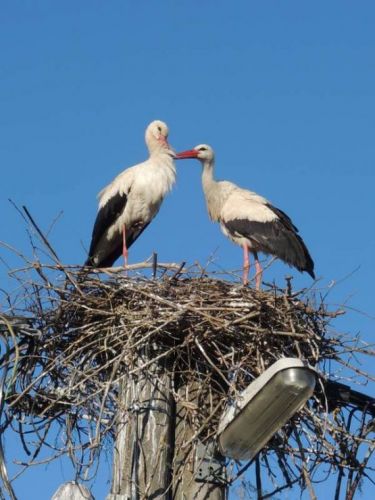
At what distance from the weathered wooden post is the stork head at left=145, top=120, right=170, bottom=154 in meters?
5.61

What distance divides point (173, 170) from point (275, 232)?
1133 mm

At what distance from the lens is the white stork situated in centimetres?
942

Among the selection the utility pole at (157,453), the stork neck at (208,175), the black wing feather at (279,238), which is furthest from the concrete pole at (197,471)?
the stork neck at (208,175)

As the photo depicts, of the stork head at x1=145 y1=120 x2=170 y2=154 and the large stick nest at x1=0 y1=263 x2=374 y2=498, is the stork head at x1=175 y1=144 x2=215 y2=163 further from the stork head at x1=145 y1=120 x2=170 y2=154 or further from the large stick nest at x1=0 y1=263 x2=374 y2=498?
the large stick nest at x1=0 y1=263 x2=374 y2=498

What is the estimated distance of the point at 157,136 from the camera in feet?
33.5

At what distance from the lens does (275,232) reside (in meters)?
9.59

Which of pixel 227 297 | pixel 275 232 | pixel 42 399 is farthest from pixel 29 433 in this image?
pixel 275 232

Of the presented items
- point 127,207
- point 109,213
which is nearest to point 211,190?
point 127,207

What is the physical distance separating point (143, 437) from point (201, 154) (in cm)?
649

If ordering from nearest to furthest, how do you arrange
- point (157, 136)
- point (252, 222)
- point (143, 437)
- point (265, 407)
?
point (265, 407) < point (143, 437) < point (252, 222) < point (157, 136)

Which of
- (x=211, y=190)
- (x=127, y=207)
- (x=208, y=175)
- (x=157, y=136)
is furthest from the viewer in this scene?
(x=208, y=175)

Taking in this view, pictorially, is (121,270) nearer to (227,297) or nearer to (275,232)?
(227,297)

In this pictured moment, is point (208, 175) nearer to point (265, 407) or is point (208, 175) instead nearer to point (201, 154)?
point (201, 154)

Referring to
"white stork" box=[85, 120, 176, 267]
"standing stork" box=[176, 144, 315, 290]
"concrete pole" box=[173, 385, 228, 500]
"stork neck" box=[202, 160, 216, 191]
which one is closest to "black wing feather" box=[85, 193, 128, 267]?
"white stork" box=[85, 120, 176, 267]
